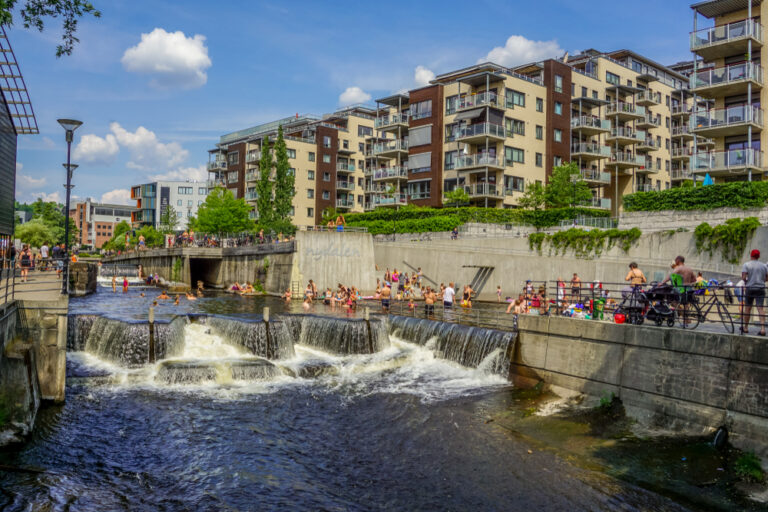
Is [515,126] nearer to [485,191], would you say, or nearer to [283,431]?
[485,191]

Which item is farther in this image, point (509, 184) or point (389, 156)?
point (389, 156)

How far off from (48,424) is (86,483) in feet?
12.3

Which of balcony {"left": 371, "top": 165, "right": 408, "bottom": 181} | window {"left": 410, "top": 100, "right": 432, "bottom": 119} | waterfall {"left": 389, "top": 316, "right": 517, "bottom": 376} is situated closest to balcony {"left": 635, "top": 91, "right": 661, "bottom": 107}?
window {"left": 410, "top": 100, "right": 432, "bottom": 119}

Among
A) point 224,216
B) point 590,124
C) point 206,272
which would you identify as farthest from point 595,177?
point 224,216

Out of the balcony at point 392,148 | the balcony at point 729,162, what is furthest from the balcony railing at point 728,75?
the balcony at point 392,148

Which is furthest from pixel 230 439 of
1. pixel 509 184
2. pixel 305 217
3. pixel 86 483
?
pixel 305 217

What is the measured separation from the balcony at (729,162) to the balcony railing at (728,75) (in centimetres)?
388

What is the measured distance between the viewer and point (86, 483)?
10.3 meters

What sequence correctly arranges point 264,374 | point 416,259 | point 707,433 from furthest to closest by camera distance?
point 416,259, point 264,374, point 707,433

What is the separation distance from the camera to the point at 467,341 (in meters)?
A: 19.5

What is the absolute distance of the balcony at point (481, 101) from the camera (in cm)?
5006

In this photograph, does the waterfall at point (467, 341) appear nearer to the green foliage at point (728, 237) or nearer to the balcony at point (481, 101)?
the green foliage at point (728, 237)

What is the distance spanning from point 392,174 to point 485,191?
13196mm

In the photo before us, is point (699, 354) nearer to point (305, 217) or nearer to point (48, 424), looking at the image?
point (48, 424)
